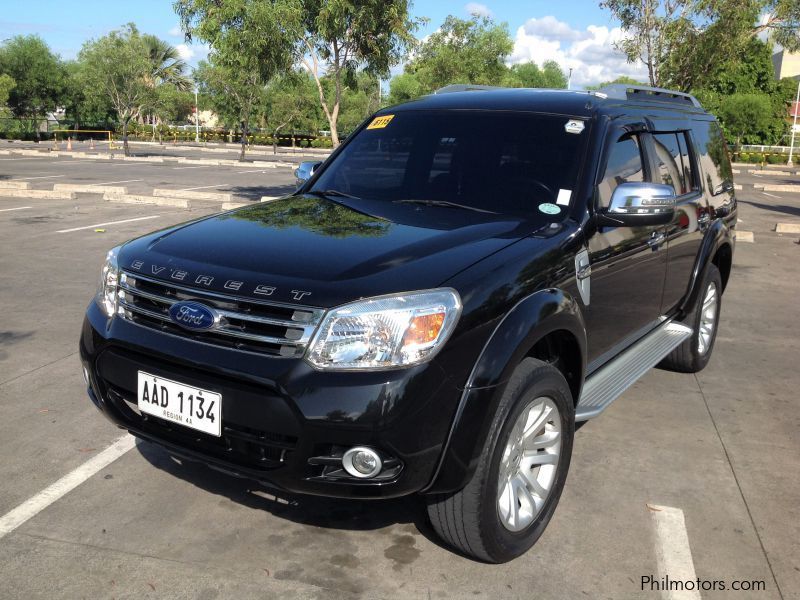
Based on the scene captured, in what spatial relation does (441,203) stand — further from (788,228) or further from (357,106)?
(357,106)

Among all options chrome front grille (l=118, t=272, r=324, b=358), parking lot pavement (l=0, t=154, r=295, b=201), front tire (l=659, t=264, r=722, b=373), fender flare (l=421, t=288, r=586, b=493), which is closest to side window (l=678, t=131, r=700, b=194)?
front tire (l=659, t=264, r=722, b=373)

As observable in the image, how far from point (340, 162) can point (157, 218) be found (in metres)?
9.76

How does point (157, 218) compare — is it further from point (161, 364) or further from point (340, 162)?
point (161, 364)

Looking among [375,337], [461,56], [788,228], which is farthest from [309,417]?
[461,56]

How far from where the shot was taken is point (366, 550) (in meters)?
3.11

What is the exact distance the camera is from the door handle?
4.18m

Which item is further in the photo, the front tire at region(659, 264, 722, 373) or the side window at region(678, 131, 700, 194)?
the front tire at region(659, 264, 722, 373)

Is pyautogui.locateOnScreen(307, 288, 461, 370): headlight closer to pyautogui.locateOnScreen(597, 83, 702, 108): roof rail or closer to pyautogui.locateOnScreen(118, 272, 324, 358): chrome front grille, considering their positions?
pyautogui.locateOnScreen(118, 272, 324, 358): chrome front grille

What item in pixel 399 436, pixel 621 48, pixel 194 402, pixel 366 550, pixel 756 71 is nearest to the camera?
pixel 399 436

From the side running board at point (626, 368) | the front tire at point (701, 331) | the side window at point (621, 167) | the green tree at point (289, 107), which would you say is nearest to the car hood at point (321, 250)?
the side window at point (621, 167)

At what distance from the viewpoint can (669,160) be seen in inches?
183

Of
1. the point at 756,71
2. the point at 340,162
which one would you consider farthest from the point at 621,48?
the point at 756,71

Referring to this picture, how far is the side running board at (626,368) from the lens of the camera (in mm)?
3576

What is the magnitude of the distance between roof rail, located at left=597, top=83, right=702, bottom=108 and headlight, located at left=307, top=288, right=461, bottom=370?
92.1 inches
